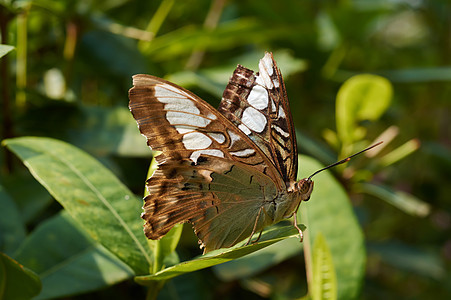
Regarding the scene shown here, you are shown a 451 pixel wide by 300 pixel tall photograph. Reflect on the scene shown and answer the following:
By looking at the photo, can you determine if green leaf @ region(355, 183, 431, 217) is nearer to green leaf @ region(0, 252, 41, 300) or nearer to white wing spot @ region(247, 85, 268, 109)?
white wing spot @ region(247, 85, 268, 109)

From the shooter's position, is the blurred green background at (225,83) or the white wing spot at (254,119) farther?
the blurred green background at (225,83)

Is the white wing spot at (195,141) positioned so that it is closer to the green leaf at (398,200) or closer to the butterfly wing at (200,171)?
the butterfly wing at (200,171)

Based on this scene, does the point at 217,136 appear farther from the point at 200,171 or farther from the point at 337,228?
the point at 337,228

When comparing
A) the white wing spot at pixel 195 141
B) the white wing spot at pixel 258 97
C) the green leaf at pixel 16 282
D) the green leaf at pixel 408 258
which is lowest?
the green leaf at pixel 408 258

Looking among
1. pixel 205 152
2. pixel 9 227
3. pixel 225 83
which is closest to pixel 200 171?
pixel 205 152

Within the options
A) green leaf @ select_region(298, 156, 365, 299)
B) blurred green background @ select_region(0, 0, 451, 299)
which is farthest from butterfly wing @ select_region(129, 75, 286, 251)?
blurred green background @ select_region(0, 0, 451, 299)

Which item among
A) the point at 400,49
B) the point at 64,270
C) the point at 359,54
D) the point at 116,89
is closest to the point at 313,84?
the point at 359,54

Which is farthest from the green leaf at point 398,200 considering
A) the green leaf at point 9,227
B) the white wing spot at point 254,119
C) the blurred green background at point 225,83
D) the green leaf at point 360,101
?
the green leaf at point 9,227
